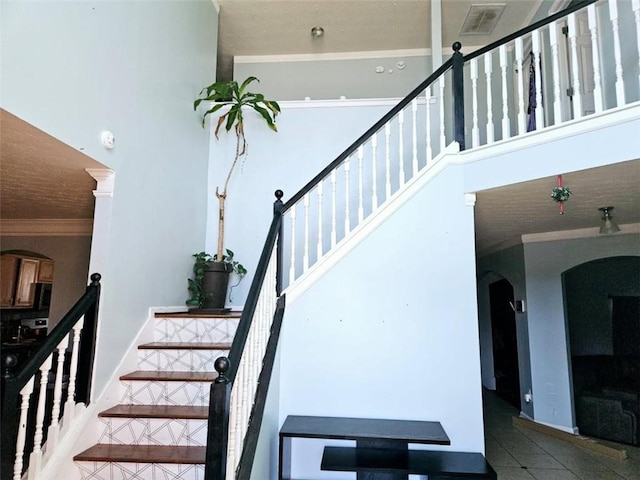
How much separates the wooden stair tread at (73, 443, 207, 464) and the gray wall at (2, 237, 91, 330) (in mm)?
2800

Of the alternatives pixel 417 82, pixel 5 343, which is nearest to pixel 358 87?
pixel 417 82

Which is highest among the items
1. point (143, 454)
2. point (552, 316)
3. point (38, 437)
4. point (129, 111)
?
point (129, 111)

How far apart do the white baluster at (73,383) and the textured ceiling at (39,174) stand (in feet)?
3.35

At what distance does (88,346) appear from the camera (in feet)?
8.36

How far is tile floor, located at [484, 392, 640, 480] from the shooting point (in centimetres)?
357

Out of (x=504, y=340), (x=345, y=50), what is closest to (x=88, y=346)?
(x=345, y=50)

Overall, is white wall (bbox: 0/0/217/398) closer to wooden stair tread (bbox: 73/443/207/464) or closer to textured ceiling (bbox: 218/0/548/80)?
wooden stair tread (bbox: 73/443/207/464)

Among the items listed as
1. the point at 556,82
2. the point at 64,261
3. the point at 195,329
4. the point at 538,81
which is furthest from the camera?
the point at 64,261

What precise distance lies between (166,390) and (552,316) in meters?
4.55

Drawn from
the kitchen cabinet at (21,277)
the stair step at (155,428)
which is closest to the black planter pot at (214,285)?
the stair step at (155,428)

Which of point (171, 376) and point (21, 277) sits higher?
point (21, 277)

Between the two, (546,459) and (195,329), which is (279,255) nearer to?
(195,329)

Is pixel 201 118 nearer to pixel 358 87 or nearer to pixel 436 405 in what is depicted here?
pixel 358 87

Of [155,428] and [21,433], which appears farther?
[155,428]
